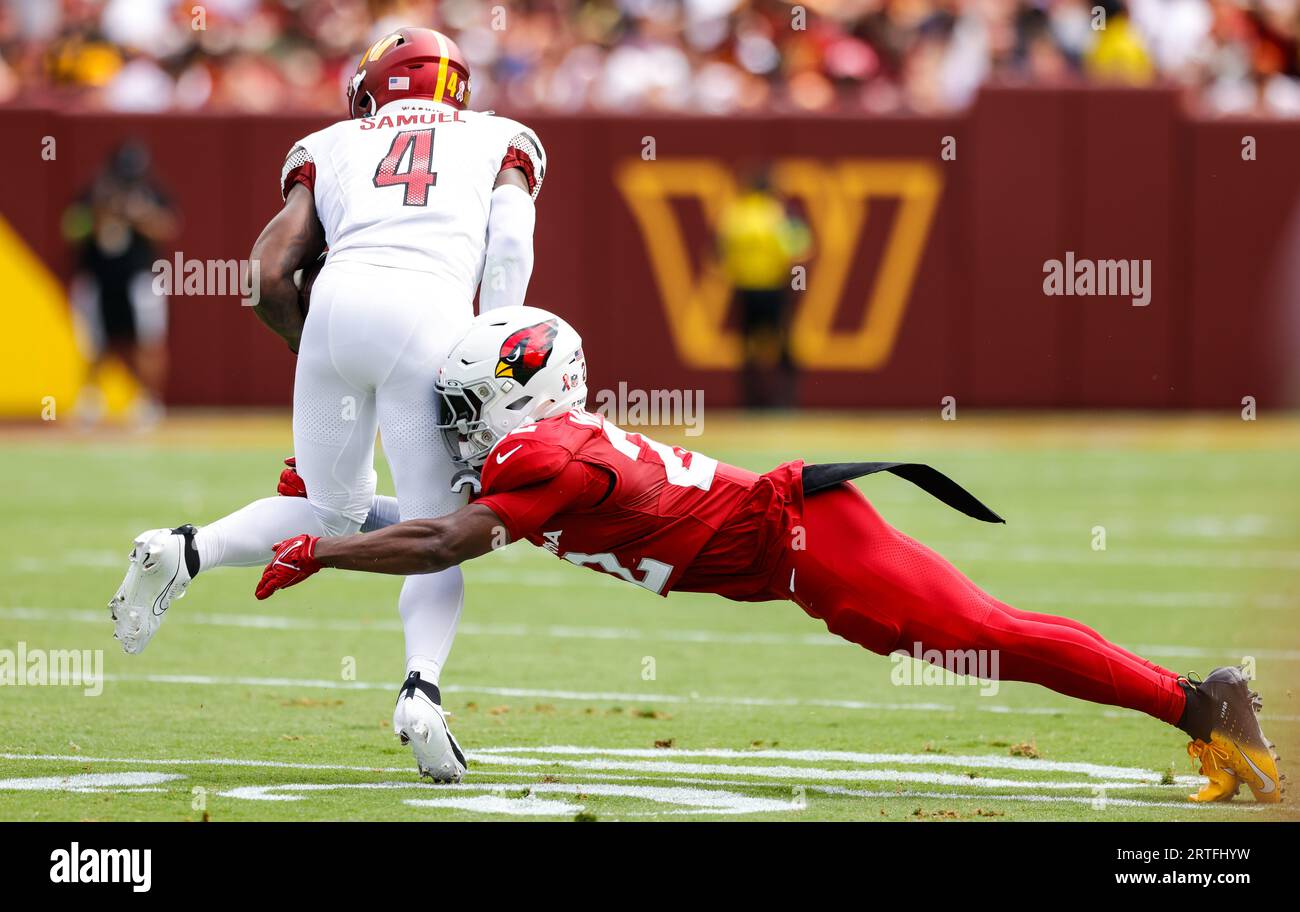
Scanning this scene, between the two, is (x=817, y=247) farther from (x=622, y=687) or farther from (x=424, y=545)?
(x=424, y=545)

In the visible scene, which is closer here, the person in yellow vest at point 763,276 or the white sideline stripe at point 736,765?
the white sideline stripe at point 736,765

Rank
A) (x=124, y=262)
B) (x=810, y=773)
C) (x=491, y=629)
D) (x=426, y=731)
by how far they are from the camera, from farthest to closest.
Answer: (x=124, y=262), (x=491, y=629), (x=810, y=773), (x=426, y=731)

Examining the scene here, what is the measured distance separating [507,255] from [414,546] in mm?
1021

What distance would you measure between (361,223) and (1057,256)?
1310 centimetres

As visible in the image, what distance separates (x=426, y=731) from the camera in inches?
207

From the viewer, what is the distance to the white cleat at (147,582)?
5586 mm

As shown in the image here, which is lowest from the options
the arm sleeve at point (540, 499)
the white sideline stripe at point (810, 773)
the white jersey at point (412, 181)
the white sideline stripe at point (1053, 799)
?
the white sideline stripe at point (1053, 799)

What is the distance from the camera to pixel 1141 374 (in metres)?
18.1

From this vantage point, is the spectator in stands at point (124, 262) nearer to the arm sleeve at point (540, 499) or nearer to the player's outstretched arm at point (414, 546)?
the player's outstretched arm at point (414, 546)

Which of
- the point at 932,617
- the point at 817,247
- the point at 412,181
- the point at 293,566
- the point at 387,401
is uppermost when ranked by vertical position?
the point at 817,247

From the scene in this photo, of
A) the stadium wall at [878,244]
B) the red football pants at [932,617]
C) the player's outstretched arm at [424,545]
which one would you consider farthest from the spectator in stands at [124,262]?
the red football pants at [932,617]

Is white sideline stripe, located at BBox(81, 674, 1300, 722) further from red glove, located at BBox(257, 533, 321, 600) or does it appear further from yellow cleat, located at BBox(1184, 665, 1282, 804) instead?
red glove, located at BBox(257, 533, 321, 600)

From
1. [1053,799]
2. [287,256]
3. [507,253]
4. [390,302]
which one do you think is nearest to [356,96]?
[287,256]

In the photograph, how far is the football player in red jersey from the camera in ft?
17.4
